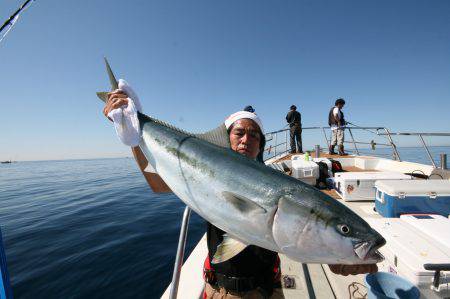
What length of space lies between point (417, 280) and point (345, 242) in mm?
2047

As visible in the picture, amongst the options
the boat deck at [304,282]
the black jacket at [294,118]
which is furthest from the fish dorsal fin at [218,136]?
the black jacket at [294,118]

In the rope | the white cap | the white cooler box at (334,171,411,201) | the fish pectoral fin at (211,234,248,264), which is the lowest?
the rope

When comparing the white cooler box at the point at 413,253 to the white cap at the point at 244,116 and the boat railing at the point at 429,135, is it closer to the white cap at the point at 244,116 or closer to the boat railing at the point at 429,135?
the white cap at the point at 244,116

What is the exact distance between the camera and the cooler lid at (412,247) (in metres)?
2.60

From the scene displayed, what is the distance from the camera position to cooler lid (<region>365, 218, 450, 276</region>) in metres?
2.60

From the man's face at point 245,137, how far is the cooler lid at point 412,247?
2.42 m

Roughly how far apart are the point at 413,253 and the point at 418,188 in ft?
8.47

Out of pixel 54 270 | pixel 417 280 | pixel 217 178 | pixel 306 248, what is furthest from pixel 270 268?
pixel 54 270

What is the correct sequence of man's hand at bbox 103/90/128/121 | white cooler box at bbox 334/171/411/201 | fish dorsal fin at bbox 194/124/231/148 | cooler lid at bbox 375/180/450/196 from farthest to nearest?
white cooler box at bbox 334/171/411/201, cooler lid at bbox 375/180/450/196, man's hand at bbox 103/90/128/121, fish dorsal fin at bbox 194/124/231/148

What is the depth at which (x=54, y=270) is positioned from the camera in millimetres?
6180

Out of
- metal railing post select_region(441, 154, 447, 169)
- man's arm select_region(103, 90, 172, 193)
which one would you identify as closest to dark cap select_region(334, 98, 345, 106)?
metal railing post select_region(441, 154, 447, 169)

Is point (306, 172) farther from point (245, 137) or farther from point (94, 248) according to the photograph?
point (94, 248)

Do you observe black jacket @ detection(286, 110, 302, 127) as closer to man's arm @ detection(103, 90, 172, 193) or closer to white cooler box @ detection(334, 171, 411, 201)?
white cooler box @ detection(334, 171, 411, 201)

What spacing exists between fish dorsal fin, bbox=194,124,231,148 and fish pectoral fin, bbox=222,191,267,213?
0.69 meters
